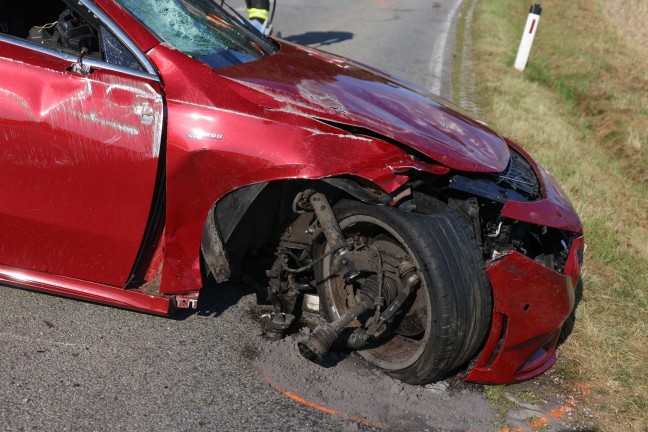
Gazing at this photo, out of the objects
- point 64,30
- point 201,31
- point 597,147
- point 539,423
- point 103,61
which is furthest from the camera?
point 597,147

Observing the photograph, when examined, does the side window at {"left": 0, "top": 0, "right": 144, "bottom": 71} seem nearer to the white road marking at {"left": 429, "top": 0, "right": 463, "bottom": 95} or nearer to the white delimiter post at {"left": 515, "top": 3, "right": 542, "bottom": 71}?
the white road marking at {"left": 429, "top": 0, "right": 463, "bottom": 95}

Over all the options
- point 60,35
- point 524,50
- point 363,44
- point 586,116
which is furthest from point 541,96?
point 60,35

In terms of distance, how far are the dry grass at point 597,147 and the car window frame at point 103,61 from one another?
265 cm

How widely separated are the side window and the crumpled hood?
499 millimetres

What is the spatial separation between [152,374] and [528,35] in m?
9.65

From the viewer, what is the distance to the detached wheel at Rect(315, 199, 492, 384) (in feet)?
11.1

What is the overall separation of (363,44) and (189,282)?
31.5 ft

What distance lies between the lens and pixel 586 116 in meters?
10.4

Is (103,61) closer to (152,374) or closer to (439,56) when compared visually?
(152,374)

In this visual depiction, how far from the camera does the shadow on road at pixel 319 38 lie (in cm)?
1216

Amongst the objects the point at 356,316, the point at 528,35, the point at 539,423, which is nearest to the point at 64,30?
the point at 356,316

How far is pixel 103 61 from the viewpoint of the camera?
352 centimetres

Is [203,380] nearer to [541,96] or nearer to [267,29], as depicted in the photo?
[267,29]

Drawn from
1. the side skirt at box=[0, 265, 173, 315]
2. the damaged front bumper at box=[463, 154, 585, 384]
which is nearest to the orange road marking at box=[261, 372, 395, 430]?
the damaged front bumper at box=[463, 154, 585, 384]
